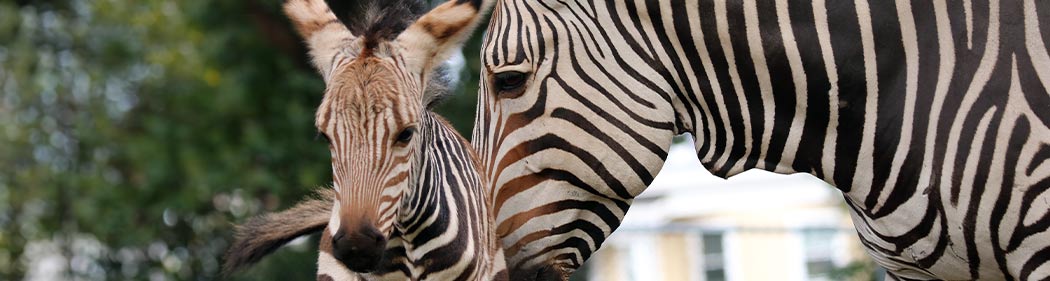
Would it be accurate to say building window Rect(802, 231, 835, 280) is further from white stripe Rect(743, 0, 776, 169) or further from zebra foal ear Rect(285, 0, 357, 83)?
white stripe Rect(743, 0, 776, 169)

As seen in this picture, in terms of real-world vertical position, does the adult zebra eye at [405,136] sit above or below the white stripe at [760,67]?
below

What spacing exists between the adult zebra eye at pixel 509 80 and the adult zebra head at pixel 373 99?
849 mm

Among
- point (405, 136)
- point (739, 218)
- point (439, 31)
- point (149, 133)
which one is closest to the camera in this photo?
point (405, 136)

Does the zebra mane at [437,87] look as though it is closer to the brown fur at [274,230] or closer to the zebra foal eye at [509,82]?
the brown fur at [274,230]

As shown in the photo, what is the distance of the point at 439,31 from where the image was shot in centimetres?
416

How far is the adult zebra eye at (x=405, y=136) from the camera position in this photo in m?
3.91

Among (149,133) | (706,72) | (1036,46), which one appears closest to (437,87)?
(706,72)

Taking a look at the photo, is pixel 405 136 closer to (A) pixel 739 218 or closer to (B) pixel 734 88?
(B) pixel 734 88

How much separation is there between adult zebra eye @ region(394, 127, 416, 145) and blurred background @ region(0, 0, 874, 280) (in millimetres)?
5939

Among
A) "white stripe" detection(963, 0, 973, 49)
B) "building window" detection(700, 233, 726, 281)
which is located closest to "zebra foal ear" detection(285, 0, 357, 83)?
"white stripe" detection(963, 0, 973, 49)

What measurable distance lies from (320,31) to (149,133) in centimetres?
Result: 1176

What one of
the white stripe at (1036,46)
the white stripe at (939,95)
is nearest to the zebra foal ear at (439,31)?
the white stripe at (939,95)

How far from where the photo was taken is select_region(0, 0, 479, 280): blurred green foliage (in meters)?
12.5

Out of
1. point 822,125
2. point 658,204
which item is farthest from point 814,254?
point 822,125
